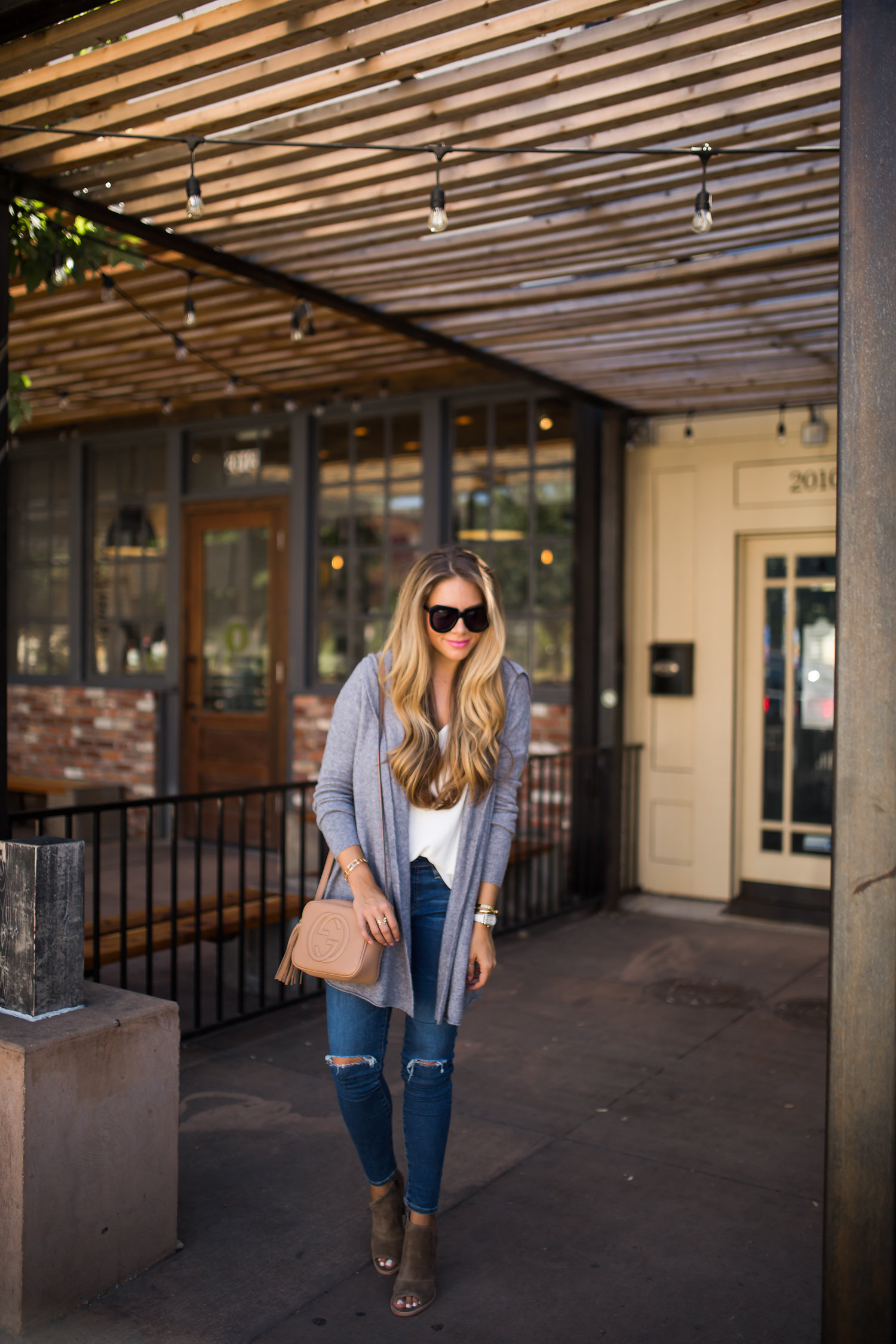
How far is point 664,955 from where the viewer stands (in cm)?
585

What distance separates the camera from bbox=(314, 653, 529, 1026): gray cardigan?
2615 millimetres

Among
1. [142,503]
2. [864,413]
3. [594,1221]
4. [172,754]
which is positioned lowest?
[594,1221]

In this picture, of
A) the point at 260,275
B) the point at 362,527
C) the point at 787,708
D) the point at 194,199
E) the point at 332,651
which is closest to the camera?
the point at 194,199

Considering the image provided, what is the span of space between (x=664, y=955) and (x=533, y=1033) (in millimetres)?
1456

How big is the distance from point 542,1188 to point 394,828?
1.35 m

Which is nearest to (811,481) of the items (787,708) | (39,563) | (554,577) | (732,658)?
(732,658)

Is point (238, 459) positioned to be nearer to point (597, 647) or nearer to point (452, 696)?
point (597, 647)

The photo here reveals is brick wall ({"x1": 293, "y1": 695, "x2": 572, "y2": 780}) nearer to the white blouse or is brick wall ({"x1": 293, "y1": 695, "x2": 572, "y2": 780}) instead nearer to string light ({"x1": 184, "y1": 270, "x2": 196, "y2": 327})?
string light ({"x1": 184, "y1": 270, "x2": 196, "y2": 327})

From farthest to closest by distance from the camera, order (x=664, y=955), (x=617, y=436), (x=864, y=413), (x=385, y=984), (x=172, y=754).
→ (x=172, y=754) < (x=617, y=436) < (x=664, y=955) < (x=385, y=984) < (x=864, y=413)

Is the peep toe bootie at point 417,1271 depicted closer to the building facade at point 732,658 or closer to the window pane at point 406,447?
the building facade at point 732,658

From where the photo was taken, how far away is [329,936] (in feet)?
8.38

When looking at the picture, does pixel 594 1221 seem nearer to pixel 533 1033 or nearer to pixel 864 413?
pixel 533 1033

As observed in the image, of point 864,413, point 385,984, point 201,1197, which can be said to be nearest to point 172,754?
point 201,1197

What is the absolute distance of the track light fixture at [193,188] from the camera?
3.48m
